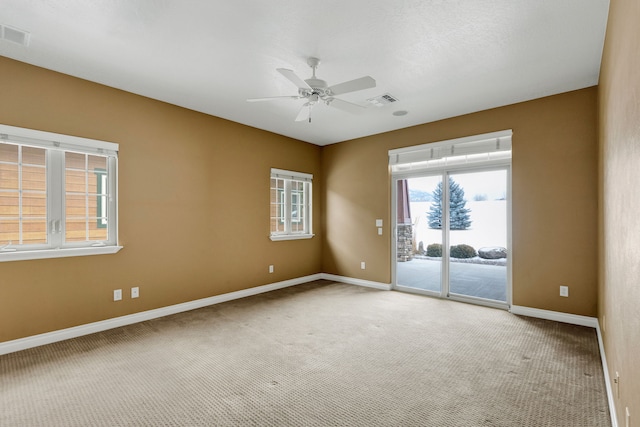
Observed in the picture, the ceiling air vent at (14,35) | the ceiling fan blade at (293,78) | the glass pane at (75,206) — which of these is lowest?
the glass pane at (75,206)

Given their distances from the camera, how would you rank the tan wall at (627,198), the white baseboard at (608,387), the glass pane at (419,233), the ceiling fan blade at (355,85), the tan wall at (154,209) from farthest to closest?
the glass pane at (419,233) → the tan wall at (154,209) → the ceiling fan blade at (355,85) → the white baseboard at (608,387) → the tan wall at (627,198)

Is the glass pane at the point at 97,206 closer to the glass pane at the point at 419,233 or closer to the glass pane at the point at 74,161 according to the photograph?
the glass pane at the point at 74,161

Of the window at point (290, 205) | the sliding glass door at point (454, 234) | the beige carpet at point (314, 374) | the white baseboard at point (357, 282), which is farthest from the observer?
the window at point (290, 205)

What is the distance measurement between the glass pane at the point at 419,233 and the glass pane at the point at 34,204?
15.7ft

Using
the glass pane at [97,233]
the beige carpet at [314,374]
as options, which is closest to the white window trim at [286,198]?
the beige carpet at [314,374]

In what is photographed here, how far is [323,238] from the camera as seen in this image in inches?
252

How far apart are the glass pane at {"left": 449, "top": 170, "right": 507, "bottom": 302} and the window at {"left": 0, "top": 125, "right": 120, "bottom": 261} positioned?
4639 millimetres

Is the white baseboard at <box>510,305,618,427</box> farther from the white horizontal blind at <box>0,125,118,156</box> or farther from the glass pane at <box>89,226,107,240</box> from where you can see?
the white horizontal blind at <box>0,125,118,156</box>

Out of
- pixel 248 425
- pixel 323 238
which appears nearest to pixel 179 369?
pixel 248 425

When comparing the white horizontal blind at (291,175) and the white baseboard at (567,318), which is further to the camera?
the white horizontal blind at (291,175)

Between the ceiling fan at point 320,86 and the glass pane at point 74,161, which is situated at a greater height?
the ceiling fan at point 320,86

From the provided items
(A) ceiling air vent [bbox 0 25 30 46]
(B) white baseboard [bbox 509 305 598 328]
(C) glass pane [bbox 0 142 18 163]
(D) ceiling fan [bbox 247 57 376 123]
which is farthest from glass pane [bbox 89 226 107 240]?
(B) white baseboard [bbox 509 305 598 328]

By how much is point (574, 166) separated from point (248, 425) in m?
4.30

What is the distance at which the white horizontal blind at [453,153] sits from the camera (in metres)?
4.29
